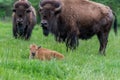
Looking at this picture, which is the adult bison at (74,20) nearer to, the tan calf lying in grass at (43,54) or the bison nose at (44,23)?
the bison nose at (44,23)

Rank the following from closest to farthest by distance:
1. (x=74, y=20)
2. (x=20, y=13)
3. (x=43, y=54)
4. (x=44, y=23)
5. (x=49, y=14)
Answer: (x=43, y=54), (x=44, y=23), (x=49, y=14), (x=74, y=20), (x=20, y=13)

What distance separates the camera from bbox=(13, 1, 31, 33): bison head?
17.3 m

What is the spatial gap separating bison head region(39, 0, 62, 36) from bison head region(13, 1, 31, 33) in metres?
3.62

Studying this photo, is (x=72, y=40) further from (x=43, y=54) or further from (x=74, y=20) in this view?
(x=43, y=54)

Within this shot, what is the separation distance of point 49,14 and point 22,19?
13.1 ft

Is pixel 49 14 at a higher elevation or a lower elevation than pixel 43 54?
lower

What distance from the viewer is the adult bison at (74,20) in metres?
13.7

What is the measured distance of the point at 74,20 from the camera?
47.8 ft

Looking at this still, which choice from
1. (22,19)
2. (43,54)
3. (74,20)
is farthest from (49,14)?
(22,19)

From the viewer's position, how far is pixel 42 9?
13422mm

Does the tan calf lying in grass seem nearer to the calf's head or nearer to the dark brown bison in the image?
the dark brown bison

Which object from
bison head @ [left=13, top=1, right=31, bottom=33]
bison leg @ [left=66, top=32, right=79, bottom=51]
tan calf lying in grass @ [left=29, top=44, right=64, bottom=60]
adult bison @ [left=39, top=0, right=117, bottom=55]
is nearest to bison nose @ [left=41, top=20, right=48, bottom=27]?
adult bison @ [left=39, top=0, right=117, bottom=55]

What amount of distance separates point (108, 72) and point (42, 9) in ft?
15.2

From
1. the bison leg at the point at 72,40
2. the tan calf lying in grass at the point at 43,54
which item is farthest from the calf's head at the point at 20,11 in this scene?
the tan calf lying in grass at the point at 43,54
